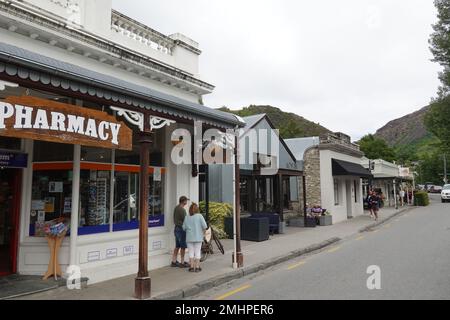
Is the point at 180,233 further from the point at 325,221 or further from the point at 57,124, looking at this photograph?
the point at 325,221

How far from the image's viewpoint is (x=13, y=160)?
25.0 feet

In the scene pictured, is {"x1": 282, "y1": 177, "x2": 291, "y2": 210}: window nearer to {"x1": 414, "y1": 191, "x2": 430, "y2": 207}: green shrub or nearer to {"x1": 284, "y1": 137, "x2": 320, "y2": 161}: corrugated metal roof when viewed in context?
{"x1": 284, "y1": 137, "x2": 320, "y2": 161}: corrugated metal roof

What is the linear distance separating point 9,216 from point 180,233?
12.0ft

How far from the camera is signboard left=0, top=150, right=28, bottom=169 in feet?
24.2

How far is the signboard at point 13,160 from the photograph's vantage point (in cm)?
739

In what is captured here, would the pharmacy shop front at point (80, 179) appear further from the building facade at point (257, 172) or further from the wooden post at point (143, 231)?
the building facade at point (257, 172)

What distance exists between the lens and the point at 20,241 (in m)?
7.73

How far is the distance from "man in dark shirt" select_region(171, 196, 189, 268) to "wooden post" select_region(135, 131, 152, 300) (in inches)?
90.5

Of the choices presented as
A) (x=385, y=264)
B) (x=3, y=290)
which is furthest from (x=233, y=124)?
(x=3, y=290)

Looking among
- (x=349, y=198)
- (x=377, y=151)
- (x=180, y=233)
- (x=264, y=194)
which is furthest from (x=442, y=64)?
(x=180, y=233)

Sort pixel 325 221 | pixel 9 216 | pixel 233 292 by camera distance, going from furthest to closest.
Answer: pixel 325 221 < pixel 9 216 < pixel 233 292

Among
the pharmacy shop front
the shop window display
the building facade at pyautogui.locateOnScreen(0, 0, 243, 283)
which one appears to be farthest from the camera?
the shop window display
